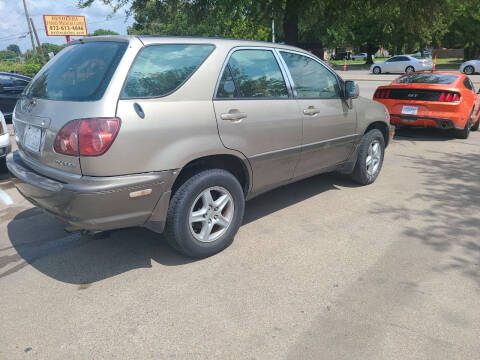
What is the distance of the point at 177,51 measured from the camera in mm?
3170

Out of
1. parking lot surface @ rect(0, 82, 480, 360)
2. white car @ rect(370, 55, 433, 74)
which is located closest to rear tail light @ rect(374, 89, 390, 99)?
parking lot surface @ rect(0, 82, 480, 360)

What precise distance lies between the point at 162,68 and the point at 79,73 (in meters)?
0.64

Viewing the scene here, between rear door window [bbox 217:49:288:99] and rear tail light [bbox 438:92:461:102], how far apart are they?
489cm

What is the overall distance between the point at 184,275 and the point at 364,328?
55.1 inches

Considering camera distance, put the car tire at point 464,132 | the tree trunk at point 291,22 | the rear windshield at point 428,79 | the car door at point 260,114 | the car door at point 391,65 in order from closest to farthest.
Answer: the car door at point 260,114 < the rear windshield at point 428,79 < the car tire at point 464,132 < the tree trunk at point 291,22 < the car door at point 391,65

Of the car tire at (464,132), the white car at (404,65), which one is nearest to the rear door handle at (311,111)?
the car tire at (464,132)

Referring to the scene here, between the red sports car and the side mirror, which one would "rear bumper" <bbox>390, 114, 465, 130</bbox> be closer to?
the red sports car

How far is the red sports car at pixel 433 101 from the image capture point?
7.46 metres

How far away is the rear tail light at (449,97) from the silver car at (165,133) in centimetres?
445

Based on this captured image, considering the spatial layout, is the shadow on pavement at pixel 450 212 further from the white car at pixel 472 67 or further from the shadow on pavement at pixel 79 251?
the white car at pixel 472 67

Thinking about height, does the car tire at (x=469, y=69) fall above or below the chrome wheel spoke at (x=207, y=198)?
above

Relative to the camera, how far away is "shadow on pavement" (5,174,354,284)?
3291mm

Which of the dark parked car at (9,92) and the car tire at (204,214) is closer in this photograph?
the car tire at (204,214)

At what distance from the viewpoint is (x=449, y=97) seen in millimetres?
7453
